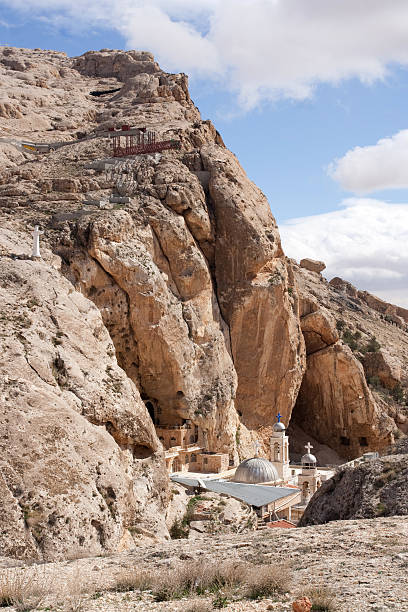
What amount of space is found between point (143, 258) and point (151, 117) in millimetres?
22156

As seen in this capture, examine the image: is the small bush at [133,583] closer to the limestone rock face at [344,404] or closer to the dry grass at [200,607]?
the dry grass at [200,607]

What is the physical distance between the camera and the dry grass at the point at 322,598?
315 inches

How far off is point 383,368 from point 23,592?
5097 cm

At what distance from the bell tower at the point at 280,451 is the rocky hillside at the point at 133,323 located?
156 centimetres

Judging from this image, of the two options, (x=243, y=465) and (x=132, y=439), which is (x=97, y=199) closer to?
(x=243, y=465)

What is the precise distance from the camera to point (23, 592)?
940 centimetres

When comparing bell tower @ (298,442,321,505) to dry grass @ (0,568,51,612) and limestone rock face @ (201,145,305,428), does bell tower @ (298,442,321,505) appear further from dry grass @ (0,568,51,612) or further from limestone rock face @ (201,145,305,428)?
dry grass @ (0,568,51,612)

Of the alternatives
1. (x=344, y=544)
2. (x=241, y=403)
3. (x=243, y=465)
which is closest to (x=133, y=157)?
(x=241, y=403)

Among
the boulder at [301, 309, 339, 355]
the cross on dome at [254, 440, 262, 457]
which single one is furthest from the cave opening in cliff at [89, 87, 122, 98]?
the cross on dome at [254, 440, 262, 457]

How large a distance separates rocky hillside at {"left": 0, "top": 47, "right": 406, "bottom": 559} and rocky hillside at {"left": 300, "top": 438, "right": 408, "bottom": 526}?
6311mm

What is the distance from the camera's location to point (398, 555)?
32.8 ft

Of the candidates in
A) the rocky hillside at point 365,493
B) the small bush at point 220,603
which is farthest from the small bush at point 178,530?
the small bush at point 220,603

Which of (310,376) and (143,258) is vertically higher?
(143,258)

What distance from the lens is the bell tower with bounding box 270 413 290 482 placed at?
139 ft
